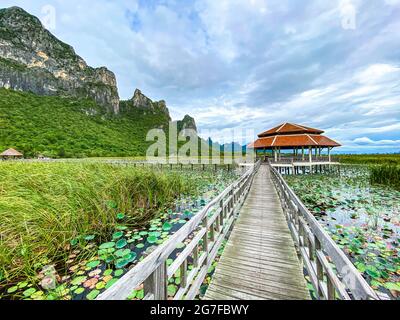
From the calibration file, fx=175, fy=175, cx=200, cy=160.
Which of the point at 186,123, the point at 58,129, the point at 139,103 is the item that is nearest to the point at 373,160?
the point at 58,129

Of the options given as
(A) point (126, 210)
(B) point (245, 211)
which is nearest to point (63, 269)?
(A) point (126, 210)

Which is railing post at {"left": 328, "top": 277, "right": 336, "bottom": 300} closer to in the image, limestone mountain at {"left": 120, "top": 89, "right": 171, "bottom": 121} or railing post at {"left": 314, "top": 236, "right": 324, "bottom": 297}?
railing post at {"left": 314, "top": 236, "right": 324, "bottom": 297}

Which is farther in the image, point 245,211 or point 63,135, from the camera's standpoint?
point 63,135

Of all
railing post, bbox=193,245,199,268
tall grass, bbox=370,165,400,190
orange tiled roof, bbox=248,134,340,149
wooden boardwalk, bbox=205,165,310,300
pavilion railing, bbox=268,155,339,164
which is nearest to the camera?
wooden boardwalk, bbox=205,165,310,300

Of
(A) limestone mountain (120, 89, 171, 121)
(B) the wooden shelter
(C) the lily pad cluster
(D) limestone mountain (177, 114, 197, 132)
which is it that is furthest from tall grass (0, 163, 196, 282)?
(A) limestone mountain (120, 89, 171, 121)

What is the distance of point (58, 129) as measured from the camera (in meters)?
44.9

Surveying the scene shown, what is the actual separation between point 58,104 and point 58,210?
7454 centimetres

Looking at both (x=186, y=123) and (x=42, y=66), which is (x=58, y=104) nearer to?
(x=42, y=66)

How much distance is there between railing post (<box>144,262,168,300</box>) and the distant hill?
39168 millimetres

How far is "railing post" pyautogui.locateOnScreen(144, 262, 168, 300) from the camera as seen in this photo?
153 cm

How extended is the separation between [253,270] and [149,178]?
17.2 feet

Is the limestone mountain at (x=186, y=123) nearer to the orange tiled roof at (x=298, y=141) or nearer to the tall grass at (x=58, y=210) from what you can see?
the orange tiled roof at (x=298, y=141)

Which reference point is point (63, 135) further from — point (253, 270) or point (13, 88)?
point (253, 270)
